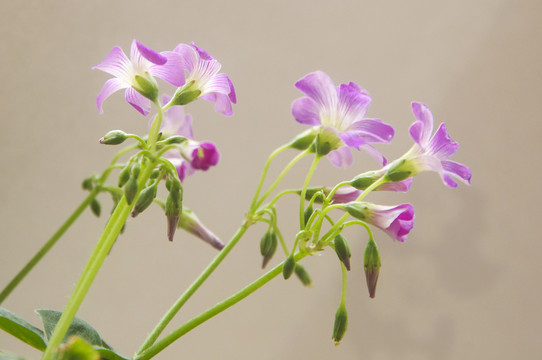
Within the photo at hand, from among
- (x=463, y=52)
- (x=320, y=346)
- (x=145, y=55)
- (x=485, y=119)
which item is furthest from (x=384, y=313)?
(x=145, y=55)

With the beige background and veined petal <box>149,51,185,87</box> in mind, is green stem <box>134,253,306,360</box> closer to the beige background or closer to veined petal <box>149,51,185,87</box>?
veined petal <box>149,51,185,87</box>

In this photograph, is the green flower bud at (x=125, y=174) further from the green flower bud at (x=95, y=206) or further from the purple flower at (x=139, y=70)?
the green flower bud at (x=95, y=206)

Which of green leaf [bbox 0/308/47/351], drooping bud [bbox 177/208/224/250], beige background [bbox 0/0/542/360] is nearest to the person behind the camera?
green leaf [bbox 0/308/47/351]

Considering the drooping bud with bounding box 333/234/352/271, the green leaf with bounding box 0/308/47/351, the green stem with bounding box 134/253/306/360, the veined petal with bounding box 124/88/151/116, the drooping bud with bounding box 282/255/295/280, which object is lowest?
the green leaf with bounding box 0/308/47/351

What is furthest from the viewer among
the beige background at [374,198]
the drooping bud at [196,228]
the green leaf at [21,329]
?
the beige background at [374,198]

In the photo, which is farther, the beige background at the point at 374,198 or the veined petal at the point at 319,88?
the beige background at the point at 374,198

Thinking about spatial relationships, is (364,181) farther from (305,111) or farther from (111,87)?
(111,87)

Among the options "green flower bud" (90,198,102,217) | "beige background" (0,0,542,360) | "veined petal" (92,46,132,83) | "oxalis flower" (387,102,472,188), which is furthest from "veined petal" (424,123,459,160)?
"beige background" (0,0,542,360)

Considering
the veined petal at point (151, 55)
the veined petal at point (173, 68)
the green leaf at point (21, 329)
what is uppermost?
the veined petal at point (173, 68)

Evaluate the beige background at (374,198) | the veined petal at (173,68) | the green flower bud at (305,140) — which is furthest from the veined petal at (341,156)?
the beige background at (374,198)
